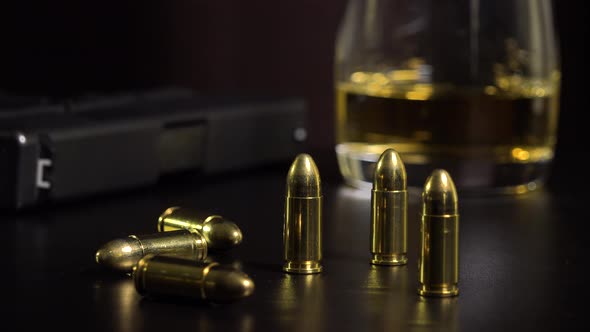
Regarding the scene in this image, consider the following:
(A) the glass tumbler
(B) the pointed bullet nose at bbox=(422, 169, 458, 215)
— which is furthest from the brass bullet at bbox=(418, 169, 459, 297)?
(A) the glass tumbler

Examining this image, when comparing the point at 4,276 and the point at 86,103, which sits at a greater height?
the point at 86,103

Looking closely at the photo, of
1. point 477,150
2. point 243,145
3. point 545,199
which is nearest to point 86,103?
point 243,145

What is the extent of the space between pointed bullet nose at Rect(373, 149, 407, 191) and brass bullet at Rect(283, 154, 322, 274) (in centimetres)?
7

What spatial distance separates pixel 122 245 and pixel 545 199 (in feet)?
2.36

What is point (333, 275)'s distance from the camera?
3.35ft

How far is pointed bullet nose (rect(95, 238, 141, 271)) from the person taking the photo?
38.7 inches

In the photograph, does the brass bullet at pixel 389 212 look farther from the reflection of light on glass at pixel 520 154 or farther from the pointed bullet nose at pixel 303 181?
the reflection of light on glass at pixel 520 154

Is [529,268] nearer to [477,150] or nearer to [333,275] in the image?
[333,275]

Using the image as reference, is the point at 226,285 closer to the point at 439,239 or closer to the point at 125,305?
the point at 125,305

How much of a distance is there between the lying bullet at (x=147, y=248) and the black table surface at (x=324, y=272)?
0.7 inches

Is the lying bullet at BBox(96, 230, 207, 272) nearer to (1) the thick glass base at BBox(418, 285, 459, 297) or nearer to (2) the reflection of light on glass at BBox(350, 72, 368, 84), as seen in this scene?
(1) the thick glass base at BBox(418, 285, 459, 297)

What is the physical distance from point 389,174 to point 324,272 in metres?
0.13

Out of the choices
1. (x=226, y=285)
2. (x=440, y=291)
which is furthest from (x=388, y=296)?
(x=226, y=285)

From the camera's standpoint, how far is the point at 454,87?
1484 millimetres
